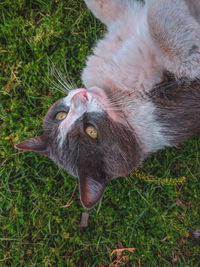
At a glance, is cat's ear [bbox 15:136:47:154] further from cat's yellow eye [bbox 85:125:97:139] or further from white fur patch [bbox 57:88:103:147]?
cat's yellow eye [bbox 85:125:97:139]

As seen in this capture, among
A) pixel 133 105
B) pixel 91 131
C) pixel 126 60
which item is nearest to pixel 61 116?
pixel 91 131

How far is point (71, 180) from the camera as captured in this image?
333 cm

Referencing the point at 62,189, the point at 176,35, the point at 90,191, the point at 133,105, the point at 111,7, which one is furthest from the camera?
the point at 62,189

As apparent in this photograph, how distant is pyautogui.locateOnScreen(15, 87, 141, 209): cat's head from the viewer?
2080 millimetres

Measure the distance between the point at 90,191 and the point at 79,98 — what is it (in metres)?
0.78

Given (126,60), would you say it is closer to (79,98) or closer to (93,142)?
(79,98)

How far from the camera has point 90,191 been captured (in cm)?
206

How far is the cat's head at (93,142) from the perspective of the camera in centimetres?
→ 208

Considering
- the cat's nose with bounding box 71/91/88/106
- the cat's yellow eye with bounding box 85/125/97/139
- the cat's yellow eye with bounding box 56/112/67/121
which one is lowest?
the cat's yellow eye with bounding box 56/112/67/121

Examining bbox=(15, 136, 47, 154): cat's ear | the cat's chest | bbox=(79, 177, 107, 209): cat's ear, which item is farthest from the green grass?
bbox=(79, 177, 107, 209): cat's ear

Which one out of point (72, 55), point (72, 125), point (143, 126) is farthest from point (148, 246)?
point (72, 55)

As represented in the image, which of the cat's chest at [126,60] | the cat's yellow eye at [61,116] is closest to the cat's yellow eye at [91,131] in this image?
the cat's yellow eye at [61,116]

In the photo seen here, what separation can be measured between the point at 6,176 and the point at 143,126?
208 cm

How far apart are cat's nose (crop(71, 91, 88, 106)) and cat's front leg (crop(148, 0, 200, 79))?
75cm
